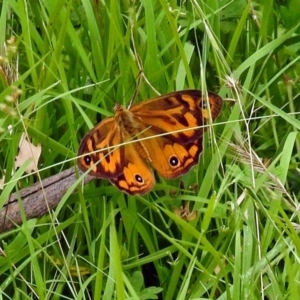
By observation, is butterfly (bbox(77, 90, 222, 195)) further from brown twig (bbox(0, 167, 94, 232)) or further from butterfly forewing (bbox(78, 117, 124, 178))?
brown twig (bbox(0, 167, 94, 232))

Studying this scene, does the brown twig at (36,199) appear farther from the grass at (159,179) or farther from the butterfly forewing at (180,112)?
the butterfly forewing at (180,112)

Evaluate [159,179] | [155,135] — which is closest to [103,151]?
[155,135]

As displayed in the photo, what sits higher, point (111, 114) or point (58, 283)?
point (111, 114)

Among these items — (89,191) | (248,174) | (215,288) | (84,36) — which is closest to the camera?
(215,288)

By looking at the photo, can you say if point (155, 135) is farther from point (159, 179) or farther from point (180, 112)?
point (159, 179)

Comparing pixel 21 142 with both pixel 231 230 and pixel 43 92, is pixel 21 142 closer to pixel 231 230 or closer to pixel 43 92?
pixel 43 92

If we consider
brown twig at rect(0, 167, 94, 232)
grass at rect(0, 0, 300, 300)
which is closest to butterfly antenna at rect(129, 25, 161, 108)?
grass at rect(0, 0, 300, 300)

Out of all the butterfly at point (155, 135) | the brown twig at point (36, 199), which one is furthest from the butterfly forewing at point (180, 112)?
the brown twig at point (36, 199)

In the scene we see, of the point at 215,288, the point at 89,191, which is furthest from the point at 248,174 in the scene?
the point at 89,191
